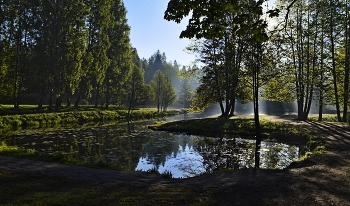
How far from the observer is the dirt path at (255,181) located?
814 cm

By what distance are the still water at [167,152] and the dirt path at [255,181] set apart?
2772mm

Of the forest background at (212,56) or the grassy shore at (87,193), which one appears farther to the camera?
the forest background at (212,56)

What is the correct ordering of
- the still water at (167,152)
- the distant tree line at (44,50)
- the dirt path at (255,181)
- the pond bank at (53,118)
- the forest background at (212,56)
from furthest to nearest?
the distant tree line at (44,50) → the pond bank at (53,118) → the forest background at (212,56) → the still water at (167,152) → the dirt path at (255,181)

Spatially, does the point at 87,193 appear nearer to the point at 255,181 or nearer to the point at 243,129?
the point at 255,181

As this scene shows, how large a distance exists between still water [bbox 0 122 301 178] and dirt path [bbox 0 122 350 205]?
109 inches

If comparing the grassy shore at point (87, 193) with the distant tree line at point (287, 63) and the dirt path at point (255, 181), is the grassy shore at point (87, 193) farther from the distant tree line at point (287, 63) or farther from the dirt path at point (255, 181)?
the distant tree line at point (287, 63)

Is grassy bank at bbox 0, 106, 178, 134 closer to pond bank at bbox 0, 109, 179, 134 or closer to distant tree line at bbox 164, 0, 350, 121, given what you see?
pond bank at bbox 0, 109, 179, 134

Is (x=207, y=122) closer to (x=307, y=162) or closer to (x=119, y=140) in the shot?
(x=119, y=140)

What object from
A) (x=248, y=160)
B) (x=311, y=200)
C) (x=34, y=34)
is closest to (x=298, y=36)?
(x=248, y=160)

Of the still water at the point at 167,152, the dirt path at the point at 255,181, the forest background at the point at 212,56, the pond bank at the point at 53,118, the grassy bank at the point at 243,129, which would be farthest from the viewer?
the pond bank at the point at 53,118

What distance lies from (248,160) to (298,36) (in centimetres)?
2650

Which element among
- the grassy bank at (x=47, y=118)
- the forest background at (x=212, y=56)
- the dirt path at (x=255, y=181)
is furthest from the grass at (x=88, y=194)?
the grassy bank at (x=47, y=118)

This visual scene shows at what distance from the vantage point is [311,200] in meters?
7.99

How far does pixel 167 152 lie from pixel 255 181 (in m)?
10.0
